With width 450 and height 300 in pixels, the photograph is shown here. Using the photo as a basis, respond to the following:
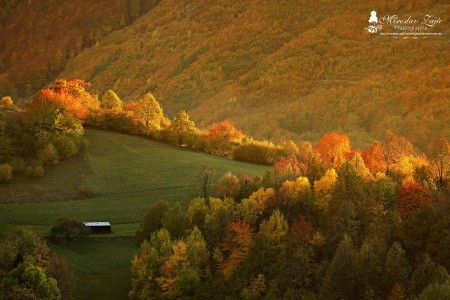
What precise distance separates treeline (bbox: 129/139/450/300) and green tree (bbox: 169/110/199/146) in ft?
160

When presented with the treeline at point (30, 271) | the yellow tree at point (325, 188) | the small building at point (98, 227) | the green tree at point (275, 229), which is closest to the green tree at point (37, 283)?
the treeline at point (30, 271)

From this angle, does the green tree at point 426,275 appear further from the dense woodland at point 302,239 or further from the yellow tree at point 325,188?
the yellow tree at point 325,188

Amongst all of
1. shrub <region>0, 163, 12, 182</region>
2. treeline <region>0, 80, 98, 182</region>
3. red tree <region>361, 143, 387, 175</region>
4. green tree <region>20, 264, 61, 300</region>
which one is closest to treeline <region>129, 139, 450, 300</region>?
red tree <region>361, 143, 387, 175</region>

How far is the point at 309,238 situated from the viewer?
72250 mm

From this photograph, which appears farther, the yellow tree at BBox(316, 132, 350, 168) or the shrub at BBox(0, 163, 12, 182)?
the shrub at BBox(0, 163, 12, 182)

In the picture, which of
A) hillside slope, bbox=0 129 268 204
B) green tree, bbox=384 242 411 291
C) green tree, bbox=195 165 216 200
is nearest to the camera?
green tree, bbox=384 242 411 291

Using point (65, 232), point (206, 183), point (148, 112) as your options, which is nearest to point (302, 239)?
point (206, 183)

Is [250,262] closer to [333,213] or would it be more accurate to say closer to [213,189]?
[333,213]

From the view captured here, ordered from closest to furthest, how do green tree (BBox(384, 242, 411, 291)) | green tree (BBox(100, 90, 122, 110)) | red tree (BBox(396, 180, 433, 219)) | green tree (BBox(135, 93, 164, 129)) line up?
green tree (BBox(384, 242, 411, 291)), red tree (BBox(396, 180, 433, 219)), green tree (BBox(135, 93, 164, 129)), green tree (BBox(100, 90, 122, 110))

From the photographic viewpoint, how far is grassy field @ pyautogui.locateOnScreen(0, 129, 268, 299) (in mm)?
81375

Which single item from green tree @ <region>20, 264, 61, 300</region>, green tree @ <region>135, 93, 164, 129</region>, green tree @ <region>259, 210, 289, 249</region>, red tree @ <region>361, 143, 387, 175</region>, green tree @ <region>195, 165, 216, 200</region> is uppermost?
green tree @ <region>135, 93, 164, 129</region>

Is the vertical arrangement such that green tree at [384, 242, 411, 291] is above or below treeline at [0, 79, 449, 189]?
below

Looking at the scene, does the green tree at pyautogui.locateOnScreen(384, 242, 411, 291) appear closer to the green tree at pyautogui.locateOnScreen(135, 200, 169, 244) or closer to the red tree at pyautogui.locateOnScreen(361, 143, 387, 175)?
the red tree at pyautogui.locateOnScreen(361, 143, 387, 175)

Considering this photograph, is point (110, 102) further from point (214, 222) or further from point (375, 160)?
point (214, 222)
